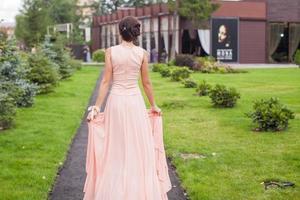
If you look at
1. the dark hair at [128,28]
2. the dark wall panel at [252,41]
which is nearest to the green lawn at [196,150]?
the dark hair at [128,28]

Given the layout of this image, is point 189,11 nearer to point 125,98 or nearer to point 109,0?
point 125,98

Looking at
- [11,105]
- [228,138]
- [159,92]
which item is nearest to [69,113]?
[11,105]

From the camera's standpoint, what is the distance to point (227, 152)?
887 cm

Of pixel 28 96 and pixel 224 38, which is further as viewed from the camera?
pixel 224 38

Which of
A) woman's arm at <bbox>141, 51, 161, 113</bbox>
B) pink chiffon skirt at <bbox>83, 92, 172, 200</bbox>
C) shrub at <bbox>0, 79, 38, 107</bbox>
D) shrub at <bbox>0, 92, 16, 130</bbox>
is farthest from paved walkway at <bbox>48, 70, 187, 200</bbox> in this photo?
shrub at <bbox>0, 79, 38, 107</bbox>

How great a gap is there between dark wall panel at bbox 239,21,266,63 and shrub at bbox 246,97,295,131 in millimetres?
37035

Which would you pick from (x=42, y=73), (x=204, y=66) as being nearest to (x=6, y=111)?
(x=42, y=73)

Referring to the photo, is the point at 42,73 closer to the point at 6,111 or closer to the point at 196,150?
the point at 6,111

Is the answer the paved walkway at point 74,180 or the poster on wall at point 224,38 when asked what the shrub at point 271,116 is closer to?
the paved walkway at point 74,180

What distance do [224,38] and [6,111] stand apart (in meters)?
37.5

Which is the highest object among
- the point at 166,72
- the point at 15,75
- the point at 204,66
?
the point at 15,75

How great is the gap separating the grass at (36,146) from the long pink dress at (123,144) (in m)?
1.20

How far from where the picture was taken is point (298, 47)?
167 feet

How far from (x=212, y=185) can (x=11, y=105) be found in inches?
217
